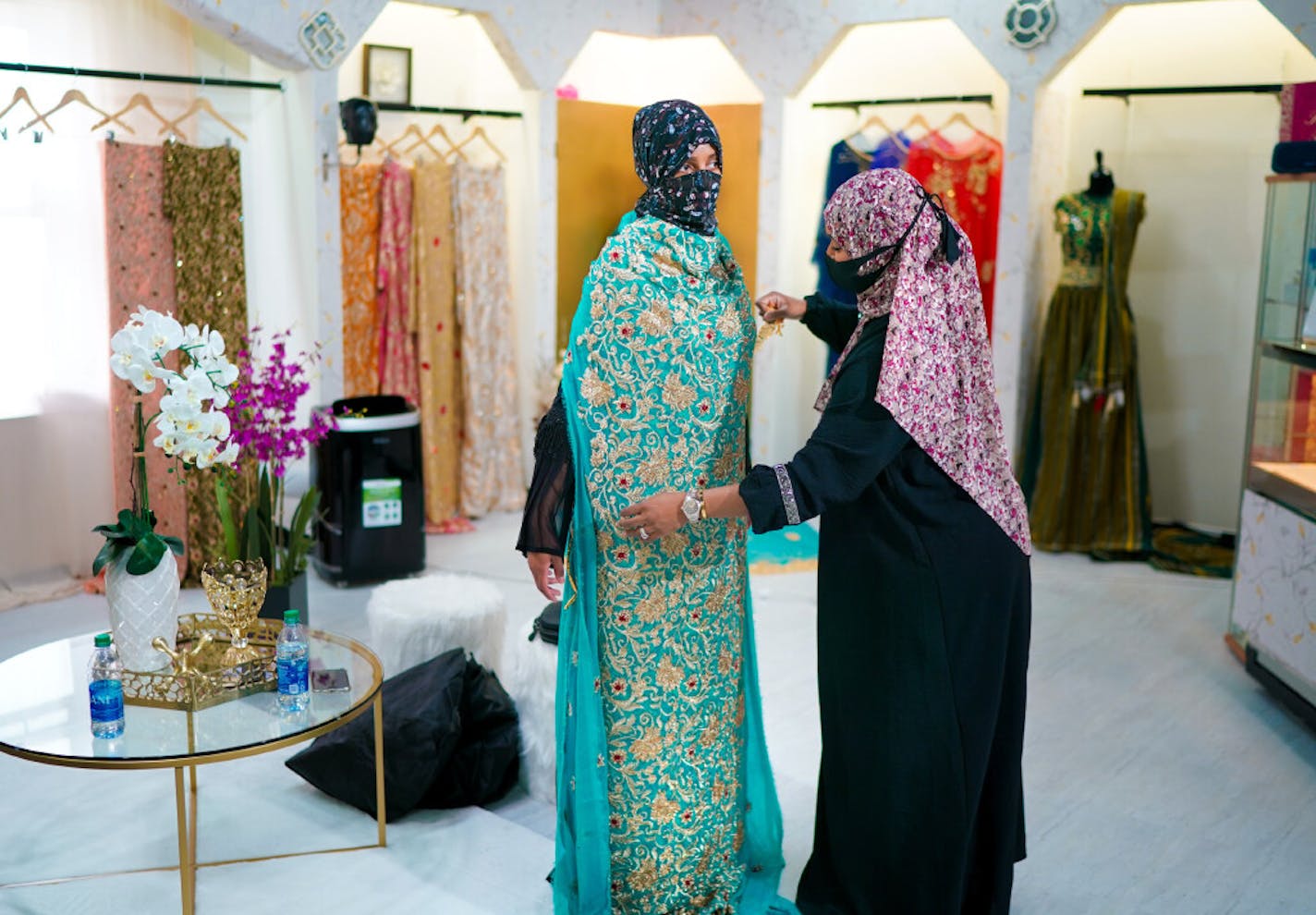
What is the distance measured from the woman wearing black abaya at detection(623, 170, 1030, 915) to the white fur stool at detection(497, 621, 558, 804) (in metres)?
0.87

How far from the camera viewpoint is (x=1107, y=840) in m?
3.02

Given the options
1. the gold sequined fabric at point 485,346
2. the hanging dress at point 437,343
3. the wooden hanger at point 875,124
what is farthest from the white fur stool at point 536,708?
the wooden hanger at point 875,124

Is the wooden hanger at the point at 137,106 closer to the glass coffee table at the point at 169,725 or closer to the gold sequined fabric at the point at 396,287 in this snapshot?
the gold sequined fabric at the point at 396,287

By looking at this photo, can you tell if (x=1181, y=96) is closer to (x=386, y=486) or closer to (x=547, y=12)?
(x=547, y=12)

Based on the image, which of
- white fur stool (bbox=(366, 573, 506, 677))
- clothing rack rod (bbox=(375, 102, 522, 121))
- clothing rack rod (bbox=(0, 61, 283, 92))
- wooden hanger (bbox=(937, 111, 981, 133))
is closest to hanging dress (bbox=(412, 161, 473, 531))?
clothing rack rod (bbox=(375, 102, 522, 121))

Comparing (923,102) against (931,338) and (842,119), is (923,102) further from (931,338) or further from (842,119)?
(931,338)

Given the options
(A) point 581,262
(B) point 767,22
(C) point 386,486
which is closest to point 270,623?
(C) point 386,486

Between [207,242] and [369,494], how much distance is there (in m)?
1.08

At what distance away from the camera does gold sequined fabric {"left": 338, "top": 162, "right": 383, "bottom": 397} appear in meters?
5.43

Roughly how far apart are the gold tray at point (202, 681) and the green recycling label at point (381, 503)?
1974 mm

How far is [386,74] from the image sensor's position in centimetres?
572

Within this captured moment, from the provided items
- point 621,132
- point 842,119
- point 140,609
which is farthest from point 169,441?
point 842,119

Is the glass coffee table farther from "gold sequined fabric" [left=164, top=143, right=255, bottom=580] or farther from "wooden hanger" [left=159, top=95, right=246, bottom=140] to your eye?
"wooden hanger" [left=159, top=95, right=246, bottom=140]

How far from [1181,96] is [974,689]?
14.3 feet
